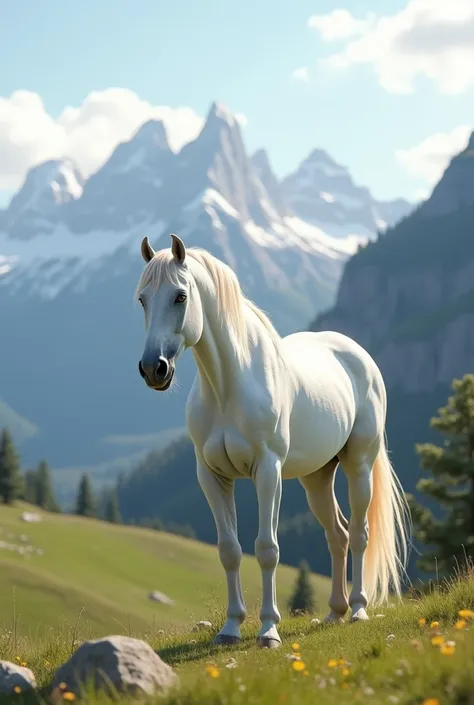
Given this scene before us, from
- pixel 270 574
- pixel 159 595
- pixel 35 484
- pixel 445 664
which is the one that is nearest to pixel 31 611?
pixel 159 595

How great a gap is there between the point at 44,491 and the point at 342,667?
133 metres

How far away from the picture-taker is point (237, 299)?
1005 cm

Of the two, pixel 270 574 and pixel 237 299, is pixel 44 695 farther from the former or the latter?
pixel 237 299

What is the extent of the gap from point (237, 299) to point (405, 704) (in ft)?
17.9

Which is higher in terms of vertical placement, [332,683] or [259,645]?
[332,683]

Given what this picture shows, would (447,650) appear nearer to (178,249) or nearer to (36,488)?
(178,249)

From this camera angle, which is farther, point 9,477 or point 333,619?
point 9,477

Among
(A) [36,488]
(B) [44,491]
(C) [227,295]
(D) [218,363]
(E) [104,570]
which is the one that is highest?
(C) [227,295]

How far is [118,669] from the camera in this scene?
634 centimetres

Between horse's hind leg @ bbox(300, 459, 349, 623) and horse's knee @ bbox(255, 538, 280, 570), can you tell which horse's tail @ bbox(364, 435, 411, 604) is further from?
→ horse's knee @ bbox(255, 538, 280, 570)

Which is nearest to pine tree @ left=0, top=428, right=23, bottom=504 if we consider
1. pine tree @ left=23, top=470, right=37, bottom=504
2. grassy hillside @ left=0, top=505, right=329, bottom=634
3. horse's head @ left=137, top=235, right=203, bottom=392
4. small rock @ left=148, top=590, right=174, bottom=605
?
grassy hillside @ left=0, top=505, right=329, bottom=634

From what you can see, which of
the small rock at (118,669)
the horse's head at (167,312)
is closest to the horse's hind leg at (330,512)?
the horse's head at (167,312)

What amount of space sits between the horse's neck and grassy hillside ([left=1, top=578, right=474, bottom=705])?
2.48 meters

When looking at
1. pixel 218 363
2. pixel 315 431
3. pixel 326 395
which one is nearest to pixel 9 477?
pixel 326 395
